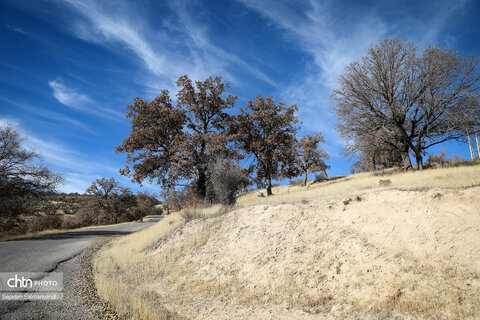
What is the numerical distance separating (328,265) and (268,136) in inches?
686

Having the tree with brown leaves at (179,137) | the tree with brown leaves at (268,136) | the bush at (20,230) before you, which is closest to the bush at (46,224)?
the bush at (20,230)

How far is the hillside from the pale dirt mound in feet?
0.09

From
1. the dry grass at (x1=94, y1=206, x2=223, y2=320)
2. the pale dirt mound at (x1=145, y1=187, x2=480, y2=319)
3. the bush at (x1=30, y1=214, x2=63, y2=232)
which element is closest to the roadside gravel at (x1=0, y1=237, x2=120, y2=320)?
the dry grass at (x1=94, y1=206, x2=223, y2=320)

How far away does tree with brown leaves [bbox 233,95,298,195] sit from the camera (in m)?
23.1

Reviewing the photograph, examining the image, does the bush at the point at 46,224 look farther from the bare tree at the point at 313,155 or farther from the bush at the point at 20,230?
the bare tree at the point at 313,155

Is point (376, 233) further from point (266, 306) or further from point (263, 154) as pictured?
point (263, 154)

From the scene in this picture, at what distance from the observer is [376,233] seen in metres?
7.41

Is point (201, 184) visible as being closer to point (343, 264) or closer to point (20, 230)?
point (343, 264)

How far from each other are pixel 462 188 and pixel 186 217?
40.3 ft

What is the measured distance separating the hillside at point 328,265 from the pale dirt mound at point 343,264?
1.0 inches

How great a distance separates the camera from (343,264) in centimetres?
688

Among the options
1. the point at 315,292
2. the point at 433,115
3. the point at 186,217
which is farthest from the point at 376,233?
the point at 433,115

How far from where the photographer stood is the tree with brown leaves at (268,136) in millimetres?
23094

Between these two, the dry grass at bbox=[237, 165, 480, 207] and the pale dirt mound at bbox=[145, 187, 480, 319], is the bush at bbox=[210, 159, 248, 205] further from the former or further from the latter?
the pale dirt mound at bbox=[145, 187, 480, 319]
